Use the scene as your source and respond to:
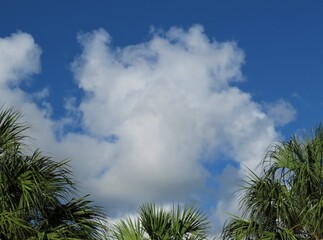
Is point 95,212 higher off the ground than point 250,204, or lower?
lower

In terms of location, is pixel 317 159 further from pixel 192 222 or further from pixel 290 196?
pixel 192 222


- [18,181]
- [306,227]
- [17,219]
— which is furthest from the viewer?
[306,227]

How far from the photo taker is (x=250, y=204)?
13367mm

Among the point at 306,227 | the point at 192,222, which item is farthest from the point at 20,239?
the point at 306,227

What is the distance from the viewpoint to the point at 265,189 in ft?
43.4

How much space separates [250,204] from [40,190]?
4.68 metres

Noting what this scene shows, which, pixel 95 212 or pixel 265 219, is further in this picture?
pixel 265 219

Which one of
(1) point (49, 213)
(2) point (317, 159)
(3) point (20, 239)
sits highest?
(2) point (317, 159)

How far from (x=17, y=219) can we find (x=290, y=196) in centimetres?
560

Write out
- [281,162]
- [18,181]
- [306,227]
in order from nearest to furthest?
[18,181], [306,227], [281,162]

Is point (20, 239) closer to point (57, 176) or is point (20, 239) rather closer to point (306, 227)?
point (57, 176)

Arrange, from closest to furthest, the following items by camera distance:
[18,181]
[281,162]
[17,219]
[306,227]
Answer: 1. [17,219]
2. [18,181]
3. [306,227]
4. [281,162]

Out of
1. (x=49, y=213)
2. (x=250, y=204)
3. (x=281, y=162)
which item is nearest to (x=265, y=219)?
(x=250, y=204)

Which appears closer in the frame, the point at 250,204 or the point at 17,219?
the point at 17,219
